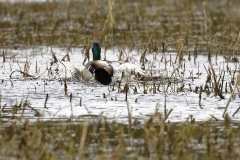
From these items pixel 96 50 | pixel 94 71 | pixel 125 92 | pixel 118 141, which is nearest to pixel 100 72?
pixel 94 71

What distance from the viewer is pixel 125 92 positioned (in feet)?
25.3

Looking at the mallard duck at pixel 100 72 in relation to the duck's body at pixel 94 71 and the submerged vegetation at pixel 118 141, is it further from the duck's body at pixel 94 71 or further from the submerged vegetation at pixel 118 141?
the submerged vegetation at pixel 118 141

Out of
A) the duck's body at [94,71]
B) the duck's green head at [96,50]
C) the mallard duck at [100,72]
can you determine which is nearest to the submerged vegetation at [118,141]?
the mallard duck at [100,72]

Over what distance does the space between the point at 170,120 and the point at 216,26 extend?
8114 mm

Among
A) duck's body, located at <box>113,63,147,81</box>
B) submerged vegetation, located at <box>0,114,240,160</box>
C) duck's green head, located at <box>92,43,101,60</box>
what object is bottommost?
submerged vegetation, located at <box>0,114,240,160</box>

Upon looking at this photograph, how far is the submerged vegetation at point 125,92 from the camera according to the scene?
5.17 m

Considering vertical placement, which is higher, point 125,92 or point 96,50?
point 96,50

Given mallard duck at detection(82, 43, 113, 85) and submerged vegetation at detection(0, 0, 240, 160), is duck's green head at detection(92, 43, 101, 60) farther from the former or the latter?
mallard duck at detection(82, 43, 113, 85)

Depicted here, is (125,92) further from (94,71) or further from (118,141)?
(118,141)

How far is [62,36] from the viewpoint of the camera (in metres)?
13.0

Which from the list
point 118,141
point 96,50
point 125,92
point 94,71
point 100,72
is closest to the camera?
point 118,141

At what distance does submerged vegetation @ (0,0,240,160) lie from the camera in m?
5.17

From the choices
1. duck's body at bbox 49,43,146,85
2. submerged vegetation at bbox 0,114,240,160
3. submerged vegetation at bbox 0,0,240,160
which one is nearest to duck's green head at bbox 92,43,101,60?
submerged vegetation at bbox 0,0,240,160

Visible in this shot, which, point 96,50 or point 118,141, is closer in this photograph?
point 118,141
